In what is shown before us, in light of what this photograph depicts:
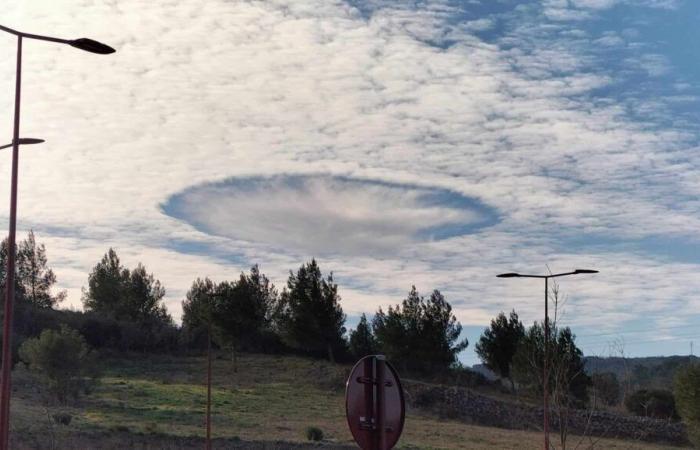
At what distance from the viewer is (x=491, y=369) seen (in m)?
101

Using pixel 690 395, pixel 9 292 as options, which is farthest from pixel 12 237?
pixel 690 395

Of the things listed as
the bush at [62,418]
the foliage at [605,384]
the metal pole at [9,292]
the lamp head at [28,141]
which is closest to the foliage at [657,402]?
the foliage at [605,384]

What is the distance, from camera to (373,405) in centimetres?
801

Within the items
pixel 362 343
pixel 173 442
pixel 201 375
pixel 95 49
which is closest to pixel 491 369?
pixel 362 343

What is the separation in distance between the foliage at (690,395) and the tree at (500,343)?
38.1 meters

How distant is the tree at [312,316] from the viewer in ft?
320

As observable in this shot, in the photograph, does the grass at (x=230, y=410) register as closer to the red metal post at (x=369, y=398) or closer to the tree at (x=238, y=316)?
the tree at (x=238, y=316)

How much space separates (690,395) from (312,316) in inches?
1906

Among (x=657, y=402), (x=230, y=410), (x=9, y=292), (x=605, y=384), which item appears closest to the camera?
(x=9, y=292)

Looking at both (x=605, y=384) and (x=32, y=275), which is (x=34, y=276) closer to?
(x=32, y=275)

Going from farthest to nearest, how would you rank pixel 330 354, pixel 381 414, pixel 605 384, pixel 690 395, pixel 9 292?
pixel 330 354 < pixel 690 395 < pixel 605 384 < pixel 9 292 < pixel 381 414

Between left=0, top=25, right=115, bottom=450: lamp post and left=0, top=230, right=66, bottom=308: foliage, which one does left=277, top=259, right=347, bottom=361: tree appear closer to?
left=0, top=230, right=66, bottom=308: foliage

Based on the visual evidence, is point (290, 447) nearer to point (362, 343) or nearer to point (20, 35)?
point (20, 35)

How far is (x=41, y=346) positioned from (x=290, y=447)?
2828 centimetres
